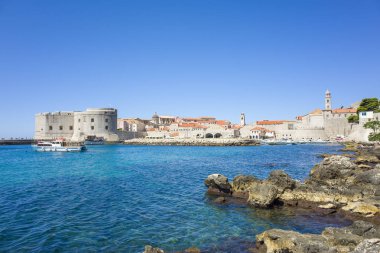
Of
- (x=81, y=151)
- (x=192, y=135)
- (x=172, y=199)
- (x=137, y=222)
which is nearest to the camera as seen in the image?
(x=137, y=222)

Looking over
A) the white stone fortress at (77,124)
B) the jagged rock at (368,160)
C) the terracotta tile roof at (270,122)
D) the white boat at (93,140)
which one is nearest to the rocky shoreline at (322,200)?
the jagged rock at (368,160)

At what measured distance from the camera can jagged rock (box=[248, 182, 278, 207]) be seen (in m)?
11.2

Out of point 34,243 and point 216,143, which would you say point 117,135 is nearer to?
point 216,143

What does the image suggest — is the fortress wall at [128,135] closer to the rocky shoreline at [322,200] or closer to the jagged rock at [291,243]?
the rocky shoreline at [322,200]

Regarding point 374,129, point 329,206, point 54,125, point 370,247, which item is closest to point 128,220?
point 329,206

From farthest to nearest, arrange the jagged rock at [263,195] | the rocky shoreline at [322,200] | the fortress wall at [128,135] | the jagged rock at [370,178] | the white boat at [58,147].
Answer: the fortress wall at [128,135] < the white boat at [58,147] < the jagged rock at [370,178] < the jagged rock at [263,195] < the rocky shoreline at [322,200]

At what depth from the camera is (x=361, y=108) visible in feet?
202

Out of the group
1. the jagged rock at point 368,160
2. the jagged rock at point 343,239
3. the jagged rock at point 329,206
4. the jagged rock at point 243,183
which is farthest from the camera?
the jagged rock at point 368,160

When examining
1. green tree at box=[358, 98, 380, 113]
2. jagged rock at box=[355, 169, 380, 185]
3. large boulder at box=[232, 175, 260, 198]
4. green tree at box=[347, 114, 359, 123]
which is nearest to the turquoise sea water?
large boulder at box=[232, 175, 260, 198]

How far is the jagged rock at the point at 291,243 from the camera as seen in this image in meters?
6.31

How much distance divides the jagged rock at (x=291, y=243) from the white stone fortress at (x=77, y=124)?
6238cm

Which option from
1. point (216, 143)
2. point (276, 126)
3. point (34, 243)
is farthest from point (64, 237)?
point (276, 126)

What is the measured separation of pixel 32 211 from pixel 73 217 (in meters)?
1.86

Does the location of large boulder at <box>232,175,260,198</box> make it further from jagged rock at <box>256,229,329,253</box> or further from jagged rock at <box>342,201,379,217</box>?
jagged rock at <box>256,229,329,253</box>
